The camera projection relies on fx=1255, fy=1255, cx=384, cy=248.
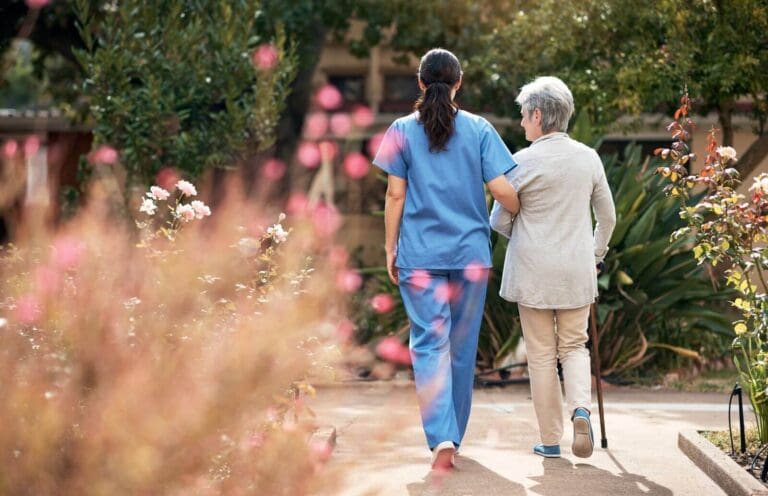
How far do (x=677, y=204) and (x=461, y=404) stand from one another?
17.3ft

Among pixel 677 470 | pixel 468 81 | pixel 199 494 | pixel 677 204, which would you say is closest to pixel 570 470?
pixel 677 470

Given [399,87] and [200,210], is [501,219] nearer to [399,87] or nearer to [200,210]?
[200,210]

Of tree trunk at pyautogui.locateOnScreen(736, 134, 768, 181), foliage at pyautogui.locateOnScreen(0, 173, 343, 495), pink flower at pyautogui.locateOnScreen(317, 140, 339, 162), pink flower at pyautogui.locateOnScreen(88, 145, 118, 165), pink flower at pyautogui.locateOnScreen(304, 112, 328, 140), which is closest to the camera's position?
foliage at pyautogui.locateOnScreen(0, 173, 343, 495)

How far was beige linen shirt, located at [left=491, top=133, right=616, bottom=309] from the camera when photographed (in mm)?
6059

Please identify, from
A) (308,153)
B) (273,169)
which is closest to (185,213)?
(273,169)

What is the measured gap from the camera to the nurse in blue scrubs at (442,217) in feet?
19.5

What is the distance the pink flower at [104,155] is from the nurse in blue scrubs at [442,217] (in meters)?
6.55

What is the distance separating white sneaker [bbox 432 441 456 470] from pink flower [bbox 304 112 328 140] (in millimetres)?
13560

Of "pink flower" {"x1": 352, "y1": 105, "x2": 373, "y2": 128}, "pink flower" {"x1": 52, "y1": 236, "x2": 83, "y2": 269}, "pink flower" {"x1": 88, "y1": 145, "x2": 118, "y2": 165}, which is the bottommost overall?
"pink flower" {"x1": 52, "y1": 236, "x2": 83, "y2": 269}

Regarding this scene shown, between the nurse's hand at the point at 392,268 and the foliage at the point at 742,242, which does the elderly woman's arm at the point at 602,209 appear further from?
the nurse's hand at the point at 392,268

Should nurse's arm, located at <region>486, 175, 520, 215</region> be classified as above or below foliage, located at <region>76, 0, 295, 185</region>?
below

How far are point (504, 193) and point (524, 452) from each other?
1382 mm

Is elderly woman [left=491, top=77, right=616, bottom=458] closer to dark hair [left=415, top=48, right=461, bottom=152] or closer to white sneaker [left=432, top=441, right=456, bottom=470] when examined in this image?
dark hair [left=415, top=48, right=461, bottom=152]

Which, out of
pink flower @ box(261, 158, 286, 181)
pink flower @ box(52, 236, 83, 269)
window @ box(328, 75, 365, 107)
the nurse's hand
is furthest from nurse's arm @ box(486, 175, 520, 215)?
window @ box(328, 75, 365, 107)
